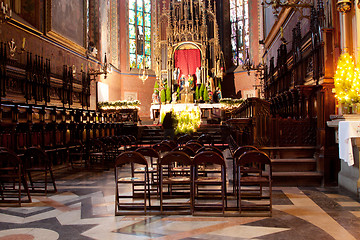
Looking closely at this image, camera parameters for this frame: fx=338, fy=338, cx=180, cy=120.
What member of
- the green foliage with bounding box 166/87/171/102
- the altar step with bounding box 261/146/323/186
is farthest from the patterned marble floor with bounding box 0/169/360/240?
the green foliage with bounding box 166/87/171/102

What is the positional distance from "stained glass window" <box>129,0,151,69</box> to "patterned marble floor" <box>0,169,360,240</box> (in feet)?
66.8

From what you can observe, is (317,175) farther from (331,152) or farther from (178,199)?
(178,199)

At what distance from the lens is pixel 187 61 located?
24969mm

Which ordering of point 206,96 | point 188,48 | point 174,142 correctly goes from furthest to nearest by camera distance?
point 188,48 → point 206,96 → point 174,142

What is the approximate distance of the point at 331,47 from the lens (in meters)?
7.23

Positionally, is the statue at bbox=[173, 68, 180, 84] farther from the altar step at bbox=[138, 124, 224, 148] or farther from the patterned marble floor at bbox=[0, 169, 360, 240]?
the patterned marble floor at bbox=[0, 169, 360, 240]

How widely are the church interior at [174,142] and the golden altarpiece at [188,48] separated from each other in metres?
1.49

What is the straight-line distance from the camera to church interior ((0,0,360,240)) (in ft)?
14.7

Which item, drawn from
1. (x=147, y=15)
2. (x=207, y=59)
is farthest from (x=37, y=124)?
(x=147, y=15)

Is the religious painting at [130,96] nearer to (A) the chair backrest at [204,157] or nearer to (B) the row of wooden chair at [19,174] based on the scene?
(B) the row of wooden chair at [19,174]

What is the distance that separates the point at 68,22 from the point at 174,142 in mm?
10292

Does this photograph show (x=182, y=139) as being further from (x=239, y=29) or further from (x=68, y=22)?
(x=239, y=29)

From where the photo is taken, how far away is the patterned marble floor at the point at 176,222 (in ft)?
12.6

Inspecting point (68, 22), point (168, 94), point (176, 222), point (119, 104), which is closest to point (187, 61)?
point (168, 94)
